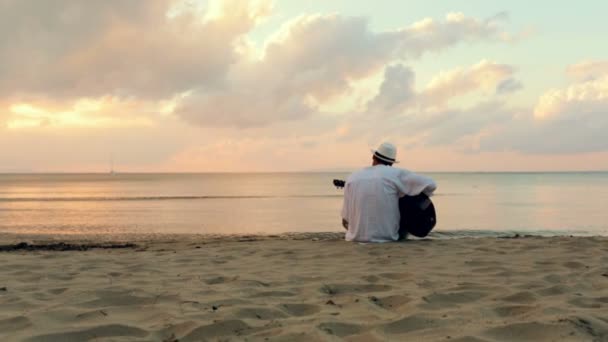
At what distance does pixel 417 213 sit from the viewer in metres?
7.28

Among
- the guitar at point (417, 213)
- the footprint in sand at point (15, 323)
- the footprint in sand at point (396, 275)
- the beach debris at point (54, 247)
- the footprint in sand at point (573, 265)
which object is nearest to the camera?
the footprint in sand at point (15, 323)

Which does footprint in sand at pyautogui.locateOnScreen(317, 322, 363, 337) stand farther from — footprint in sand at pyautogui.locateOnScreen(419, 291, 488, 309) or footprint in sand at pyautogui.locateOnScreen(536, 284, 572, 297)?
footprint in sand at pyautogui.locateOnScreen(536, 284, 572, 297)

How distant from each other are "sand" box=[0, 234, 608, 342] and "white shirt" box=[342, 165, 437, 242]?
71 centimetres

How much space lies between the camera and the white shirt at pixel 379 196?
712 cm

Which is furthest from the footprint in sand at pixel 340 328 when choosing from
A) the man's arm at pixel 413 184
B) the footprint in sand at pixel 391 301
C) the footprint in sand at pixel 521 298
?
the man's arm at pixel 413 184

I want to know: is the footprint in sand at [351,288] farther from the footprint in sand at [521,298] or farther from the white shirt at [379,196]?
the white shirt at [379,196]

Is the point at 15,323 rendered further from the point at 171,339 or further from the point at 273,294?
the point at 273,294

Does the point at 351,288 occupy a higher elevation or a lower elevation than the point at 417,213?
lower

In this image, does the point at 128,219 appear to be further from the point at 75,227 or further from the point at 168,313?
the point at 168,313

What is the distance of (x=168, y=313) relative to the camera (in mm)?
3639

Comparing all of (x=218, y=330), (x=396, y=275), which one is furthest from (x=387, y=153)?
(x=218, y=330)

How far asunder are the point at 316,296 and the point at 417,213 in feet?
11.5

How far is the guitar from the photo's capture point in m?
7.24

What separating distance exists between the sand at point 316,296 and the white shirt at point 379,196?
0.71 meters
